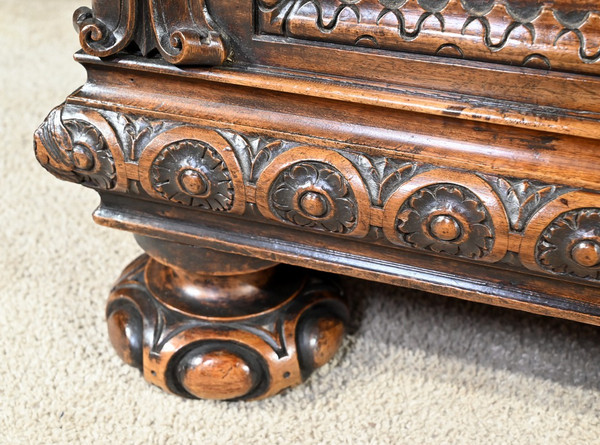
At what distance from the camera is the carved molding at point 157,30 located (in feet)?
1.94

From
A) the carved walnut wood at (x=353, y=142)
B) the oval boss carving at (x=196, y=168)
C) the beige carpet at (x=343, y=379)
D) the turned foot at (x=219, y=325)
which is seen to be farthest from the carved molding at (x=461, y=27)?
the beige carpet at (x=343, y=379)

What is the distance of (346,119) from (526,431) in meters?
0.34

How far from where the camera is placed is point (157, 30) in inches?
23.7

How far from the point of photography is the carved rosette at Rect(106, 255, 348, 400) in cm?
73

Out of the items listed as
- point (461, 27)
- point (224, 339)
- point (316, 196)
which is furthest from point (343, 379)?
point (461, 27)

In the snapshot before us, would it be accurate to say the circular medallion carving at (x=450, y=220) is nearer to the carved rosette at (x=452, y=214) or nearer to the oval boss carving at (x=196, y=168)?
the carved rosette at (x=452, y=214)

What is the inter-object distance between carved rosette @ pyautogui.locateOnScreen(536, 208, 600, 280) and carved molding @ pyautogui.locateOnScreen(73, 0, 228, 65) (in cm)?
28

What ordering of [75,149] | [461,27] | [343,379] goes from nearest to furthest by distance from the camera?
1. [461,27]
2. [75,149]
3. [343,379]

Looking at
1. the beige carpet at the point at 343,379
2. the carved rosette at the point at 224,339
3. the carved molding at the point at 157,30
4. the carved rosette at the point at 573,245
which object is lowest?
the beige carpet at the point at 343,379

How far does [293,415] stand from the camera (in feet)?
2.42

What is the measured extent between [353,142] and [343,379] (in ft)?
0.91

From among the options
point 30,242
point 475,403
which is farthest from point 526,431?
point 30,242

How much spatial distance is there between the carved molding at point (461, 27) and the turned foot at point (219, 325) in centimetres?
23

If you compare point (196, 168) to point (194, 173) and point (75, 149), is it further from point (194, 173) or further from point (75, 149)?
point (75, 149)
